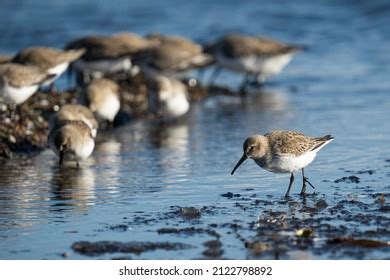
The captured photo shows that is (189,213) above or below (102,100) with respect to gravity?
below

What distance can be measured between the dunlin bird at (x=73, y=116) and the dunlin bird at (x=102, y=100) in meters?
0.89

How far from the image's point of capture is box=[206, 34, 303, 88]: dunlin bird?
17.8 m

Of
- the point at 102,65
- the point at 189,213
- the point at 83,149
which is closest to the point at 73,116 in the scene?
the point at 83,149

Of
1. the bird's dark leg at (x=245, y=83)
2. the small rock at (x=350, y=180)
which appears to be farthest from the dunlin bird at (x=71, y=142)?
the bird's dark leg at (x=245, y=83)

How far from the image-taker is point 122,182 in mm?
10344

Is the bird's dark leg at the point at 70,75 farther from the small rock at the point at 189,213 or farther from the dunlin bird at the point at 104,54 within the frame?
the small rock at the point at 189,213

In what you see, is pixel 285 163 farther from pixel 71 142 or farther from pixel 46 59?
pixel 46 59

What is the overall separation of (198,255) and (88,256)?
33.4 inches

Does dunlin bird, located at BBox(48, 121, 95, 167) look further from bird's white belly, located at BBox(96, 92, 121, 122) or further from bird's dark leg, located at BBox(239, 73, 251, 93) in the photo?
bird's dark leg, located at BBox(239, 73, 251, 93)

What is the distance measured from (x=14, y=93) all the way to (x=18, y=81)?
0.17m

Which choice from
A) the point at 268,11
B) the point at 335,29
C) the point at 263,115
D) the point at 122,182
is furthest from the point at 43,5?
the point at 122,182

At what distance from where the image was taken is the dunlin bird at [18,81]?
522 inches

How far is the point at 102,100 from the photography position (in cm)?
1398

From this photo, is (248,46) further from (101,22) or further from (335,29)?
(101,22)
